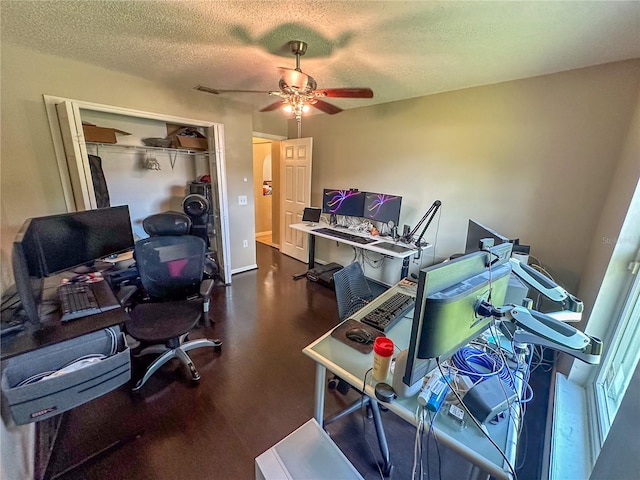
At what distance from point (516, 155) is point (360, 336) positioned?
7.83 ft

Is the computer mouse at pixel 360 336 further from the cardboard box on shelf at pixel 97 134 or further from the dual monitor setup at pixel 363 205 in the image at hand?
the cardboard box on shelf at pixel 97 134

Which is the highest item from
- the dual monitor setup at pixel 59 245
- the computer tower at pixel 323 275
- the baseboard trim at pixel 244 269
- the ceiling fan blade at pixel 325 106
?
the ceiling fan blade at pixel 325 106

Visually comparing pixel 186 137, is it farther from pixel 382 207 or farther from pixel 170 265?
pixel 382 207

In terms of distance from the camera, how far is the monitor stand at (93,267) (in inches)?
78.9

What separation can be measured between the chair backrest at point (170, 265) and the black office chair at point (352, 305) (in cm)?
124

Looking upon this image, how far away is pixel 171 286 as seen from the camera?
2078 millimetres

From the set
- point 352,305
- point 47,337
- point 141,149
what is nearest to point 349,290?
point 352,305

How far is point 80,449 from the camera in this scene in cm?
138

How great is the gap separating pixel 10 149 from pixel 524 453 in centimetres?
434

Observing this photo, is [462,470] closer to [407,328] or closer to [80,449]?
[407,328]

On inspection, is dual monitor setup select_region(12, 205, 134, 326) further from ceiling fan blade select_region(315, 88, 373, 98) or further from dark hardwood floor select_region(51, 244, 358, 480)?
ceiling fan blade select_region(315, 88, 373, 98)

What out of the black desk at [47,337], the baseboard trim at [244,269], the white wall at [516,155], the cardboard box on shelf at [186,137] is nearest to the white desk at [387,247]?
the white wall at [516,155]

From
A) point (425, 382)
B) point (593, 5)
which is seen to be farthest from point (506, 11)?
point (425, 382)

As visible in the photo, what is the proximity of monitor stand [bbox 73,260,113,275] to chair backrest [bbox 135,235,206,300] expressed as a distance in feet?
1.59
